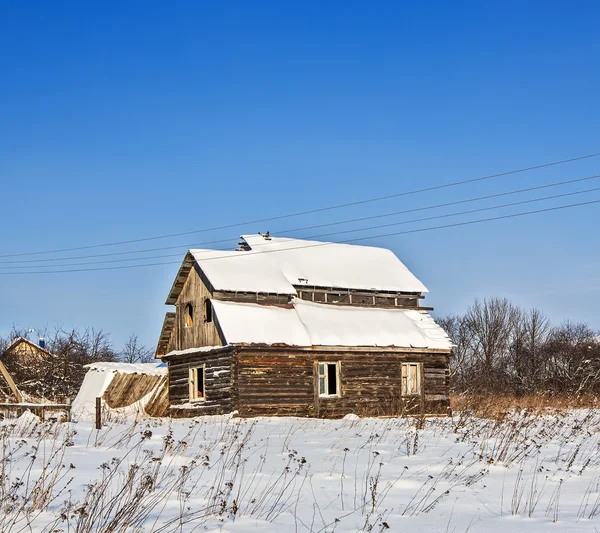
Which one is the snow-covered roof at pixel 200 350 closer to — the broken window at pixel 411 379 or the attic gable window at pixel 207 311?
the attic gable window at pixel 207 311

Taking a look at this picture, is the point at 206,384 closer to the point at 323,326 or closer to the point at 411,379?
the point at 323,326

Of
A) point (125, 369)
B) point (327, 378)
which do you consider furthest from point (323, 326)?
point (125, 369)

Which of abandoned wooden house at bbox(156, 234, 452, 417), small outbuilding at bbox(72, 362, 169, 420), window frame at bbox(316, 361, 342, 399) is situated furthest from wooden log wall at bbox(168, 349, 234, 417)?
window frame at bbox(316, 361, 342, 399)

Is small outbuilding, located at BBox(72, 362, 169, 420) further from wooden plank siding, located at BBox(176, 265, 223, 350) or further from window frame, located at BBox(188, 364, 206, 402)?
window frame, located at BBox(188, 364, 206, 402)

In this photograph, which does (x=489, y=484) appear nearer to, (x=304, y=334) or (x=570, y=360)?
(x=304, y=334)

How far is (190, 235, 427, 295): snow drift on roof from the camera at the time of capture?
28.8m

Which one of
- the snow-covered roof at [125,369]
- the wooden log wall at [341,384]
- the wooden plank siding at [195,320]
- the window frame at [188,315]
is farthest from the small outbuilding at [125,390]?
the wooden log wall at [341,384]

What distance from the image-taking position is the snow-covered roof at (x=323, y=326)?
26625 mm

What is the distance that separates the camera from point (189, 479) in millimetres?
8672

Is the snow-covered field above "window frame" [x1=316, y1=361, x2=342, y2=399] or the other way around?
the other way around

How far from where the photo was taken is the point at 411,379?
2959 cm

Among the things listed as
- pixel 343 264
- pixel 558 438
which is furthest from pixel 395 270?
pixel 558 438

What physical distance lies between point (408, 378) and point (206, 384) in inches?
312

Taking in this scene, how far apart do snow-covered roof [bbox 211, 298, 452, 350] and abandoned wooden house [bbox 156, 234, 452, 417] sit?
43 millimetres
